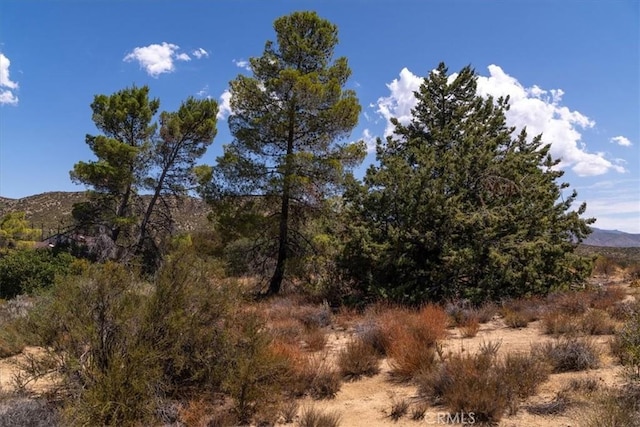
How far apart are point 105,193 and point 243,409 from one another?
1984 cm

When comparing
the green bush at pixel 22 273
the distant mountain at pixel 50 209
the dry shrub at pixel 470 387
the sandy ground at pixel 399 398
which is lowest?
the sandy ground at pixel 399 398

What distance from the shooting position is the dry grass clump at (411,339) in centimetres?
687

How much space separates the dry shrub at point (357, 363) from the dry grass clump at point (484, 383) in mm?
1093

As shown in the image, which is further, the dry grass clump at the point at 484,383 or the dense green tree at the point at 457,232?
the dense green tree at the point at 457,232

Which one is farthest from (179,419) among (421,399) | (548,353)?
(548,353)

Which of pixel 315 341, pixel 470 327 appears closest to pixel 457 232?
pixel 470 327

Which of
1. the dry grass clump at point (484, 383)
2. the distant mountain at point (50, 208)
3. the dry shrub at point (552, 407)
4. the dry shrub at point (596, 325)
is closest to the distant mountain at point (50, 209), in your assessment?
the distant mountain at point (50, 208)

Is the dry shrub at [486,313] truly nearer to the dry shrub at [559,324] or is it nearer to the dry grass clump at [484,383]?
the dry shrub at [559,324]

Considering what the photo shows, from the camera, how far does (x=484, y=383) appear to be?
18.2 ft

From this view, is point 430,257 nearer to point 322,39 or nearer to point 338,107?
point 338,107

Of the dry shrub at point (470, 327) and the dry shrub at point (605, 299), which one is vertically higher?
the dry shrub at point (605, 299)

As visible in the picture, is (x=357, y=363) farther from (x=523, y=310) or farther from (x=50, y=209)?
(x=50, y=209)

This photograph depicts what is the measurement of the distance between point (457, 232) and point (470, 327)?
452cm

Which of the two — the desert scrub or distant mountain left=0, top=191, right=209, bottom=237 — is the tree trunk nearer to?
the desert scrub
